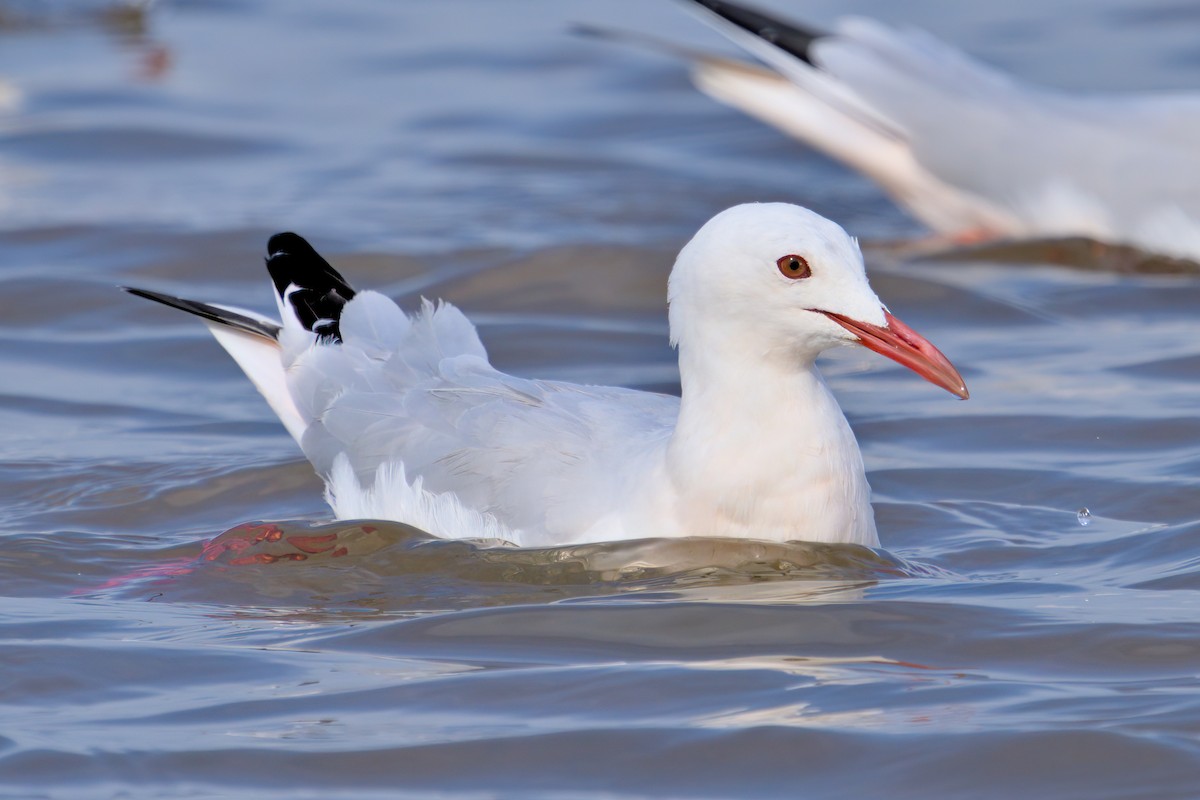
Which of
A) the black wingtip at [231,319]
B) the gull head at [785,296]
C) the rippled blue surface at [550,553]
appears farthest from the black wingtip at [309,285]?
the gull head at [785,296]

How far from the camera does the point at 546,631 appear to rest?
4.72m

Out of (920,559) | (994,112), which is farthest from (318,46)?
(920,559)

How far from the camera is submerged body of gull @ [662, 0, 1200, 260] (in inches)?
358

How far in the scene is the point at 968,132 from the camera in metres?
9.59

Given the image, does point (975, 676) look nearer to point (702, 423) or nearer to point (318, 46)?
point (702, 423)

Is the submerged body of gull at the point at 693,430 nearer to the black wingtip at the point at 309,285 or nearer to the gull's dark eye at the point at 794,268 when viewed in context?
the gull's dark eye at the point at 794,268

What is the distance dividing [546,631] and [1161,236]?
5146 millimetres

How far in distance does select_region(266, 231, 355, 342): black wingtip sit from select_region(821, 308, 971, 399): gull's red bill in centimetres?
208

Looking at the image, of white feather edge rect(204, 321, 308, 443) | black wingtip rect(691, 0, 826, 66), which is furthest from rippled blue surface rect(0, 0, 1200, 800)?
black wingtip rect(691, 0, 826, 66)

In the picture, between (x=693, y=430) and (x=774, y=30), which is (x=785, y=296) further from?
(x=774, y=30)

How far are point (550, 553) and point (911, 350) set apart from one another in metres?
1.07

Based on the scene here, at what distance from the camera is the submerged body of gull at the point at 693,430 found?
498 centimetres

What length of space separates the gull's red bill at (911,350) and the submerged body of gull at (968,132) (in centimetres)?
440

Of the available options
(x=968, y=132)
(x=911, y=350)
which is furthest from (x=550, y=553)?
(x=968, y=132)
